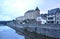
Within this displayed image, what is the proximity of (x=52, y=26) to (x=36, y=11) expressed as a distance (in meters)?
65.7

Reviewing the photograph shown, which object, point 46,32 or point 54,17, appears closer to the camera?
point 46,32

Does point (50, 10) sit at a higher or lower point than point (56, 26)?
higher

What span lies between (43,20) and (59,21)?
15275mm

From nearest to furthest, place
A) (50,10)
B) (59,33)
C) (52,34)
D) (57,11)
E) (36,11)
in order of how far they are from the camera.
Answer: (59,33)
(52,34)
(57,11)
(50,10)
(36,11)

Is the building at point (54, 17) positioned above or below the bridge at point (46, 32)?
above

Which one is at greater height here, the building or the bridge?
the building

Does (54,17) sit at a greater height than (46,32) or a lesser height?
greater

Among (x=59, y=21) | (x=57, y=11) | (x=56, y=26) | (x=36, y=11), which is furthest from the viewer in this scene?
(x=36, y=11)

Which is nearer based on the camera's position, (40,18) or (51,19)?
(51,19)

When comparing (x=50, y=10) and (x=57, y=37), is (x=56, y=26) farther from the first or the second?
(x=50, y=10)

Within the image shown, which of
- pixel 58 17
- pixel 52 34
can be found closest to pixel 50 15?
pixel 58 17

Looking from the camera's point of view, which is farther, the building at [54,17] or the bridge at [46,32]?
the building at [54,17]

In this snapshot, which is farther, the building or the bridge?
the building

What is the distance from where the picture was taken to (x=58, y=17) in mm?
55125
